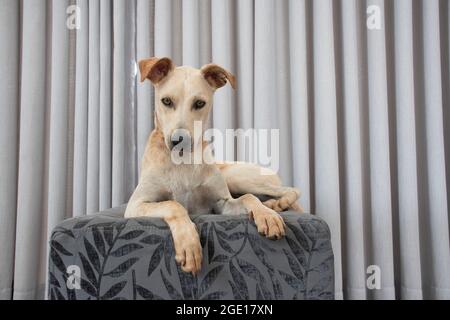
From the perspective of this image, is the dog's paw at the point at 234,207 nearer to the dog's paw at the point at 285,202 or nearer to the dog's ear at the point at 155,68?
the dog's paw at the point at 285,202

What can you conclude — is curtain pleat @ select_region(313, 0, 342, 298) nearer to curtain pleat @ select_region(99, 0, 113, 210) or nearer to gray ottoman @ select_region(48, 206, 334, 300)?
gray ottoman @ select_region(48, 206, 334, 300)

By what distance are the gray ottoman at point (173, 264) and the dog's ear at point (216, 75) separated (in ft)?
1.85

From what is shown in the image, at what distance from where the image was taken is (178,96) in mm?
1207

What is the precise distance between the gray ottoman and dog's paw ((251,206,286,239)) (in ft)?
0.06

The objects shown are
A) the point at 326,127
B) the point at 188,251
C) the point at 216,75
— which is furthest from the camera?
the point at 326,127

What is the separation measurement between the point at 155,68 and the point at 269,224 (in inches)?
26.9

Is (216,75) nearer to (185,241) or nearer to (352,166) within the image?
(185,241)

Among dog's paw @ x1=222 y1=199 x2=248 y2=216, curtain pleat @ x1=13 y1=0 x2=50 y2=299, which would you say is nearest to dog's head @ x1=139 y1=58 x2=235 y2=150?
dog's paw @ x1=222 y1=199 x2=248 y2=216

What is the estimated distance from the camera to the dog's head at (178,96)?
3.77 ft

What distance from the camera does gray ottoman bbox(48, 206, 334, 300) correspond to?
890 mm

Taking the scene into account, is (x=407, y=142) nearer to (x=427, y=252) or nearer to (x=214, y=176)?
(x=427, y=252)

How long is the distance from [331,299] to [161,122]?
2.50ft

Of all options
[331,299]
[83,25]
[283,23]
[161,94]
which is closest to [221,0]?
[283,23]
